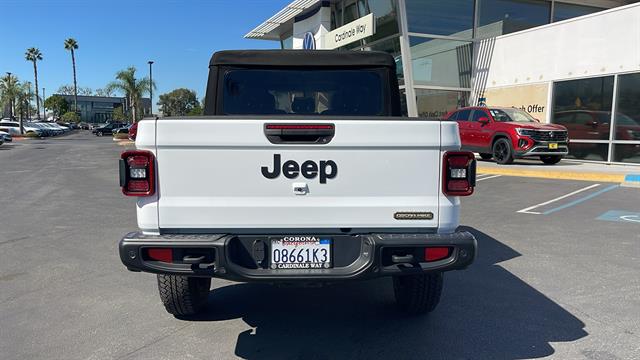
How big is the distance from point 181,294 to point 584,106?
15.8 m

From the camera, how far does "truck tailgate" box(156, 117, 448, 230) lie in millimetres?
2977

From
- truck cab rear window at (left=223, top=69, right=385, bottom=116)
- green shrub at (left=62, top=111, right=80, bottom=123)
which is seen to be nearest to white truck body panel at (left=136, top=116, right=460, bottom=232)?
truck cab rear window at (left=223, top=69, right=385, bottom=116)

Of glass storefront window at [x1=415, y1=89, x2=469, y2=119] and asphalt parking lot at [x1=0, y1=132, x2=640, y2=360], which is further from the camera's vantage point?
glass storefront window at [x1=415, y1=89, x2=469, y2=119]

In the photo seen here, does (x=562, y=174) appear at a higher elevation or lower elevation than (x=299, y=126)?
lower

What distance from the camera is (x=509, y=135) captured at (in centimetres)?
1378

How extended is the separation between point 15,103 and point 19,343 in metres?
62.7

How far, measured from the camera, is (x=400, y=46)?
19.1m

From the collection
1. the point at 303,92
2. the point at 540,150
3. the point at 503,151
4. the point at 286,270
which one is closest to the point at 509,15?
the point at 503,151

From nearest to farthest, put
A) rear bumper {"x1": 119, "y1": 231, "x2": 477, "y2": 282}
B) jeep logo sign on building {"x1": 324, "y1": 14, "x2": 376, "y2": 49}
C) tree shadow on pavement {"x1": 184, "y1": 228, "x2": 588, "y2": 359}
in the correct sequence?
rear bumper {"x1": 119, "y1": 231, "x2": 477, "y2": 282} < tree shadow on pavement {"x1": 184, "y1": 228, "x2": 588, "y2": 359} < jeep logo sign on building {"x1": 324, "y1": 14, "x2": 376, "y2": 49}

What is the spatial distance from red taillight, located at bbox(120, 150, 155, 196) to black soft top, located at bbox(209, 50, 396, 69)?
65.3 inches

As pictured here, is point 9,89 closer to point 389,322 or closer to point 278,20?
point 278,20

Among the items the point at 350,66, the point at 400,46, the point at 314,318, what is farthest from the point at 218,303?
the point at 400,46

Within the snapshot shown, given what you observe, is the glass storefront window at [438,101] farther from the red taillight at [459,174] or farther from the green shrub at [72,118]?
the green shrub at [72,118]

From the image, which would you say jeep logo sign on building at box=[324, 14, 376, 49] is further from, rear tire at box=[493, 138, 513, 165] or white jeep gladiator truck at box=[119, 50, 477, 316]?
white jeep gladiator truck at box=[119, 50, 477, 316]
